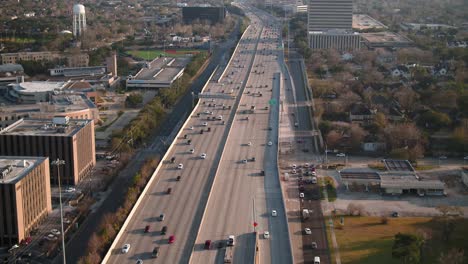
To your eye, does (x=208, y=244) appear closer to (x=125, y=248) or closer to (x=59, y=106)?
(x=125, y=248)

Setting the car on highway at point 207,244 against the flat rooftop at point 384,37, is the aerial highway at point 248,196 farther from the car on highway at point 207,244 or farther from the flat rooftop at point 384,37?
the flat rooftop at point 384,37

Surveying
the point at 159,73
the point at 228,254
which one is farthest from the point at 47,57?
the point at 228,254

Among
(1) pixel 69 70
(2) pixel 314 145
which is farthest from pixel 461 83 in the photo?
(1) pixel 69 70

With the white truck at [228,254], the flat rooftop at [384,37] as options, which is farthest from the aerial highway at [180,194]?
the flat rooftop at [384,37]

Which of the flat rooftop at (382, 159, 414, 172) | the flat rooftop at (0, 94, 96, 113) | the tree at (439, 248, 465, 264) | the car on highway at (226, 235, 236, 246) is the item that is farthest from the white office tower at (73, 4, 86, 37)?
the tree at (439, 248, 465, 264)

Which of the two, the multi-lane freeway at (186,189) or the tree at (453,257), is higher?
the multi-lane freeway at (186,189)
